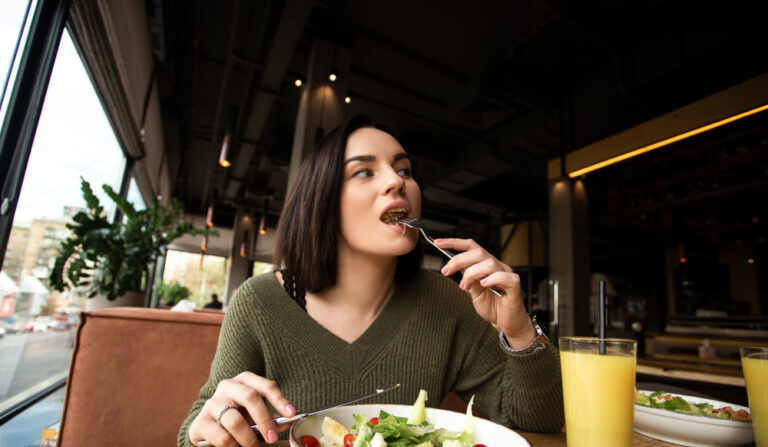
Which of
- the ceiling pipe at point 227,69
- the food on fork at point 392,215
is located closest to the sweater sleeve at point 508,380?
the food on fork at point 392,215

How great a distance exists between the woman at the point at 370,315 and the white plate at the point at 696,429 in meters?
0.20

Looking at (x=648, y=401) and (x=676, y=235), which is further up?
(x=676, y=235)

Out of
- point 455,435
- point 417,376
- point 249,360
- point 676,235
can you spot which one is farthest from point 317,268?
point 676,235

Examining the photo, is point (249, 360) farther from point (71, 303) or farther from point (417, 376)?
point (71, 303)

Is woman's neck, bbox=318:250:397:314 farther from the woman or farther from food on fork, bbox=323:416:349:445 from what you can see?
food on fork, bbox=323:416:349:445

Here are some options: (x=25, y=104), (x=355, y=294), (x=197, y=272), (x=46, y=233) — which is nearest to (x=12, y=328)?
(x=46, y=233)

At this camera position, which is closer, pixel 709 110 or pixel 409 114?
pixel 709 110

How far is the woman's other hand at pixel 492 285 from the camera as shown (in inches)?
28.9

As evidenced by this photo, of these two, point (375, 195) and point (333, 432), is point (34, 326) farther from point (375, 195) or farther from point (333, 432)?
point (333, 432)

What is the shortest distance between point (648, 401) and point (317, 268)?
81 centimetres

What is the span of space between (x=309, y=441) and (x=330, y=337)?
0.44 meters

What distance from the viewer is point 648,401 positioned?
2.68ft

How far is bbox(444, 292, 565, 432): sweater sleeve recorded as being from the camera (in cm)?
85

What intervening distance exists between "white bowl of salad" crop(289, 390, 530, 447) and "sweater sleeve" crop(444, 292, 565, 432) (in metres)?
0.29
